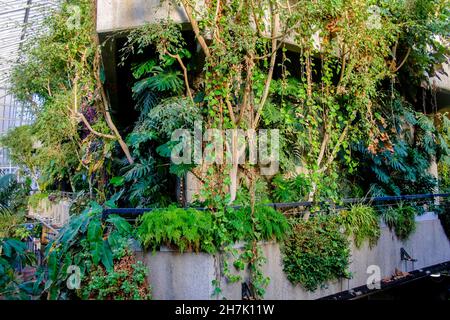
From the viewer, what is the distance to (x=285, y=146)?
6.00 m

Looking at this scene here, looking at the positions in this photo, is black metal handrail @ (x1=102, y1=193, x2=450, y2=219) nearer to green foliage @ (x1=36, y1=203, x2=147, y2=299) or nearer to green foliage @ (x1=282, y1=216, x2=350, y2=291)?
green foliage @ (x1=36, y1=203, x2=147, y2=299)

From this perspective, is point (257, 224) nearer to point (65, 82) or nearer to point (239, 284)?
point (239, 284)

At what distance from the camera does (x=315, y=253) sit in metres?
4.75

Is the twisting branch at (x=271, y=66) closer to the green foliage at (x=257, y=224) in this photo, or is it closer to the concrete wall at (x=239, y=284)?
the green foliage at (x=257, y=224)

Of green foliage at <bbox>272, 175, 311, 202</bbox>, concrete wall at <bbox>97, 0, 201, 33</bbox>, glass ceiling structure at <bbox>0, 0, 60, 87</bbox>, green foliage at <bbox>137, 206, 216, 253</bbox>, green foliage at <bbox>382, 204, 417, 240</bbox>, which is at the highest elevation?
glass ceiling structure at <bbox>0, 0, 60, 87</bbox>

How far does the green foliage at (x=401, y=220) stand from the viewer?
5.98 metres

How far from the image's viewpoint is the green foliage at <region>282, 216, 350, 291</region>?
462 cm

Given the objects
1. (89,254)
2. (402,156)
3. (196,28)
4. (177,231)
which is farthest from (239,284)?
(402,156)

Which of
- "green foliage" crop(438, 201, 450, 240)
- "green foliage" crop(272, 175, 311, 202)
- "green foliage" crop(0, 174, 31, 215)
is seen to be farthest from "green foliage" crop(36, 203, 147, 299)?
"green foliage" crop(438, 201, 450, 240)

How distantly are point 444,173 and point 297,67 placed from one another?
229 inches

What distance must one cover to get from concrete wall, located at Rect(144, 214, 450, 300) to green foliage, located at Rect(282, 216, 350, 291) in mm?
125

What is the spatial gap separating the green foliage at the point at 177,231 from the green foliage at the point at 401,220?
11.4 ft
